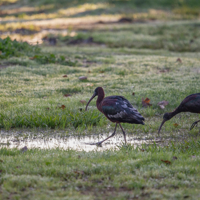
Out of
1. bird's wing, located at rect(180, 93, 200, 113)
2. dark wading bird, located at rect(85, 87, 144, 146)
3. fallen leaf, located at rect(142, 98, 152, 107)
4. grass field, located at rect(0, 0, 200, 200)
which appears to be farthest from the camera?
fallen leaf, located at rect(142, 98, 152, 107)

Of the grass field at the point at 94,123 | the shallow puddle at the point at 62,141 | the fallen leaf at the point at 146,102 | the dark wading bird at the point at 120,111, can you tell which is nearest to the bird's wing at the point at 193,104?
the grass field at the point at 94,123

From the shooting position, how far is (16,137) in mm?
5883

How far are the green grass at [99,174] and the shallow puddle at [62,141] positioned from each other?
0.58m

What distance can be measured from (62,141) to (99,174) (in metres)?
1.80

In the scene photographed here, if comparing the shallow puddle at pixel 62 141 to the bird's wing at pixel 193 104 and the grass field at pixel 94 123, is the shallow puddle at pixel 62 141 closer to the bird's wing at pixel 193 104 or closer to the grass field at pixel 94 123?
the grass field at pixel 94 123

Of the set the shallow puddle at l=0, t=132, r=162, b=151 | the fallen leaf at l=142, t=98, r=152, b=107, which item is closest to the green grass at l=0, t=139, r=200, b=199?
the shallow puddle at l=0, t=132, r=162, b=151

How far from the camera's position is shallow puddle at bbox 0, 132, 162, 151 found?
217 inches

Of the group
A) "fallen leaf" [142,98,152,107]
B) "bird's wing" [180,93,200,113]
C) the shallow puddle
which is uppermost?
"bird's wing" [180,93,200,113]

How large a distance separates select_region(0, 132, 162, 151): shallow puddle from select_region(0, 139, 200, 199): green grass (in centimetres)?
58

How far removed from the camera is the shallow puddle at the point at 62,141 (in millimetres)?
5500

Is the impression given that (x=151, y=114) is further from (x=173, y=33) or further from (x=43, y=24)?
(x=43, y=24)

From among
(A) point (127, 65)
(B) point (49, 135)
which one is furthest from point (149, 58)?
(B) point (49, 135)

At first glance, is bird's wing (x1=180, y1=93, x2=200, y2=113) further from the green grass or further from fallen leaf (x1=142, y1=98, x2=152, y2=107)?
fallen leaf (x1=142, y1=98, x2=152, y2=107)

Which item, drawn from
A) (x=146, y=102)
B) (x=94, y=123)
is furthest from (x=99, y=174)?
(x=146, y=102)
